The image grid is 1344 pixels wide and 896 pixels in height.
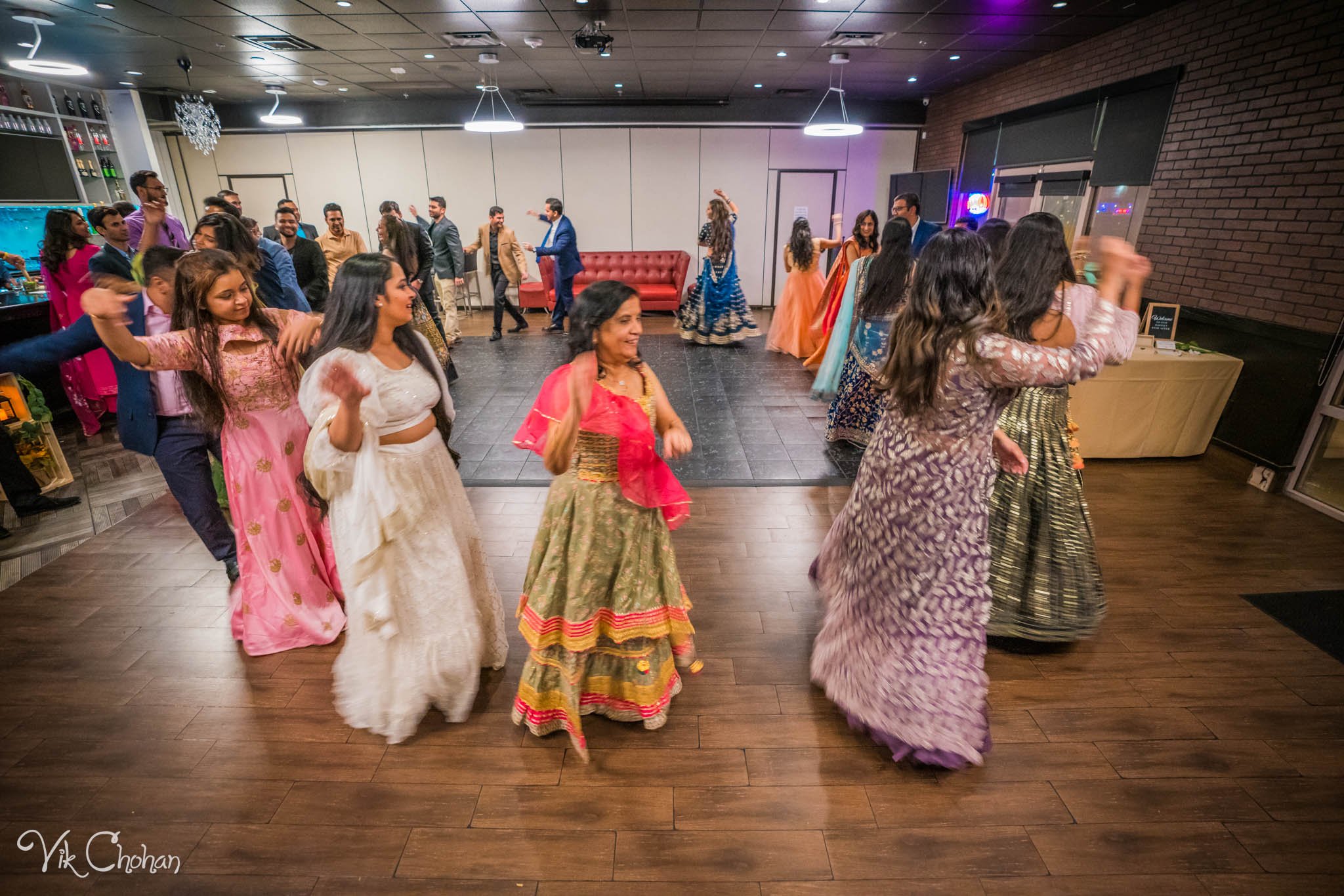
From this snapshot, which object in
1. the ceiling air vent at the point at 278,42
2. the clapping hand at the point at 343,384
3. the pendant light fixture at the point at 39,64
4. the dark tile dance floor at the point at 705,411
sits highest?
the ceiling air vent at the point at 278,42

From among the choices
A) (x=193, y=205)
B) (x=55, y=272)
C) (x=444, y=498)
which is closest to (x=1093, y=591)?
(x=444, y=498)

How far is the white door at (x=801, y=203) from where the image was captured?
402 inches

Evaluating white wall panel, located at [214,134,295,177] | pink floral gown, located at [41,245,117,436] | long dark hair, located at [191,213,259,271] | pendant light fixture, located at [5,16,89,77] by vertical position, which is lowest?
pink floral gown, located at [41,245,117,436]

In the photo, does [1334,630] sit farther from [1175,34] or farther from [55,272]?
[55,272]

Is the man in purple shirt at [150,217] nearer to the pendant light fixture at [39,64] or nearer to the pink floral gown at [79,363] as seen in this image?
the pink floral gown at [79,363]

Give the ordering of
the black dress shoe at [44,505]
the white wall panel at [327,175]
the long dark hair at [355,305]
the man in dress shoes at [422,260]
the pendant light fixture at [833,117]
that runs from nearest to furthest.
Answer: the long dark hair at [355,305] < the black dress shoe at [44,505] < the man in dress shoes at [422,260] < the pendant light fixture at [833,117] < the white wall panel at [327,175]

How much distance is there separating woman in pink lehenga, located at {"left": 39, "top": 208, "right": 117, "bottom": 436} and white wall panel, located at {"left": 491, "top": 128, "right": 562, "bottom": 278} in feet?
19.6

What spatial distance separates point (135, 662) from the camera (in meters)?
2.57

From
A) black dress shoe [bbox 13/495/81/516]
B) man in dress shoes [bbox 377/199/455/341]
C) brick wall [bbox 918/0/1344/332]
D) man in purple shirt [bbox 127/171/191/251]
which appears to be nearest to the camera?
brick wall [bbox 918/0/1344/332]

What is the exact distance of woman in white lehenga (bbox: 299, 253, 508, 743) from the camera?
6.18ft

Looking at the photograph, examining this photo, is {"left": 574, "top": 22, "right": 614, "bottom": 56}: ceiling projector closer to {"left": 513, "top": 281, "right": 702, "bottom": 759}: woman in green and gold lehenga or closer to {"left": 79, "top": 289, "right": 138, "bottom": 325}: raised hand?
{"left": 79, "top": 289, "right": 138, "bottom": 325}: raised hand

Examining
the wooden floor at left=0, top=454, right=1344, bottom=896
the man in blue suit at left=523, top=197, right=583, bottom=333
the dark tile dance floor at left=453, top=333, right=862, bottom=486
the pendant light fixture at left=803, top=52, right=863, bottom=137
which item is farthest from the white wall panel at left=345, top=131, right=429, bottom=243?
the wooden floor at left=0, top=454, right=1344, bottom=896

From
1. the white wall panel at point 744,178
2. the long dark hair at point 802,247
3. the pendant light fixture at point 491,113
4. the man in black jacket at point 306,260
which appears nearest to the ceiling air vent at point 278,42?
the pendant light fixture at point 491,113

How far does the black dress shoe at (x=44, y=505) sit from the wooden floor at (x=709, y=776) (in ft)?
4.42
